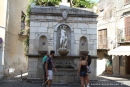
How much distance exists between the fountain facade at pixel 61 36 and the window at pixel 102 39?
32.7 feet

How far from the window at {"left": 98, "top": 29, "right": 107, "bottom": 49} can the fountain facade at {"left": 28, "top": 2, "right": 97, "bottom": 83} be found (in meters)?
9.96

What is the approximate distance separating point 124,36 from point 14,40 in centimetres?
1045

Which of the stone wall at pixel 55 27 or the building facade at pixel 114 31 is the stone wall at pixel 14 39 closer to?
the stone wall at pixel 55 27

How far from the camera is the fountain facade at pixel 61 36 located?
1146 centimetres

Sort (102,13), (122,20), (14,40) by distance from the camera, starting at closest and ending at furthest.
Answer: (14,40) → (122,20) → (102,13)

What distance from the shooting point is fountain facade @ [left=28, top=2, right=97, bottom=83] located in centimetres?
1146

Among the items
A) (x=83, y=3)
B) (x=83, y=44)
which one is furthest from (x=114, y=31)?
(x=83, y=44)

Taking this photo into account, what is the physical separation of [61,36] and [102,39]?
37.2 feet

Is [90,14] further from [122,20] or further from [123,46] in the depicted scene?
[122,20]

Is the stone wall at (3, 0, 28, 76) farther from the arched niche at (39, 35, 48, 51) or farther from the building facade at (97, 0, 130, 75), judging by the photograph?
the building facade at (97, 0, 130, 75)

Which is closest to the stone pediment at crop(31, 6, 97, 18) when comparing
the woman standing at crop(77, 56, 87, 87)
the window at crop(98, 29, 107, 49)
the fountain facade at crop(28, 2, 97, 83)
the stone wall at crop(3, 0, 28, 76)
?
the fountain facade at crop(28, 2, 97, 83)

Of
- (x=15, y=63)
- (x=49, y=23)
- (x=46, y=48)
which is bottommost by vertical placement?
(x=15, y=63)

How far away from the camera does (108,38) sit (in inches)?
835

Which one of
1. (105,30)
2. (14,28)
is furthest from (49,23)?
(105,30)
